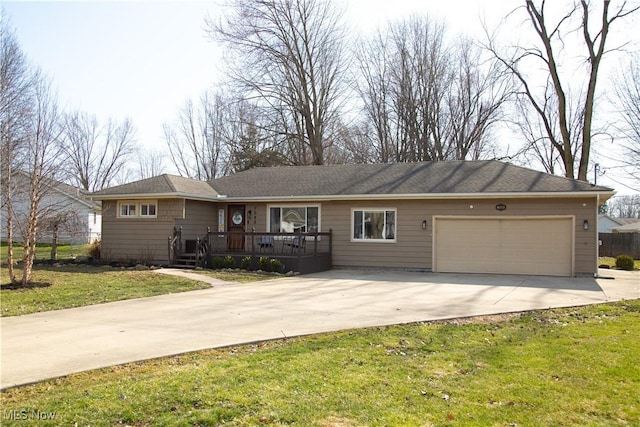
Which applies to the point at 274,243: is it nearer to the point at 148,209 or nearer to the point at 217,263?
the point at 217,263

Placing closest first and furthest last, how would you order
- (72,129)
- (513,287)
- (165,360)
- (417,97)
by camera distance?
(165,360) → (513,287) → (417,97) → (72,129)

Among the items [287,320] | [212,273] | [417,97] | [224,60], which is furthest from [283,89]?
[287,320]

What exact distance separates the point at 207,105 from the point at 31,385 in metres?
37.9

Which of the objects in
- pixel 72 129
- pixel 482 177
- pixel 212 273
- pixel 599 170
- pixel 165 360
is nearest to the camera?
pixel 165 360

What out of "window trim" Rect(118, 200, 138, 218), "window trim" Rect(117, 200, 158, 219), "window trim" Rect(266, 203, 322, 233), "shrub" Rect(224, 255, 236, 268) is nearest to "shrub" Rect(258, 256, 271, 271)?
"shrub" Rect(224, 255, 236, 268)

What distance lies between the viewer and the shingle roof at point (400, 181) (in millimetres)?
15445

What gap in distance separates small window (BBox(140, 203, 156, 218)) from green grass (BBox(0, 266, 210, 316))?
9.54 feet

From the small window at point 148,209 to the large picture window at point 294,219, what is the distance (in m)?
4.19

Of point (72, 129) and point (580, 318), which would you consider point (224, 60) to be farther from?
point (580, 318)

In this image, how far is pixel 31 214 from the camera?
36.8ft
